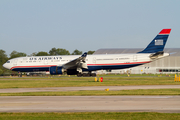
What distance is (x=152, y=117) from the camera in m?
9.95

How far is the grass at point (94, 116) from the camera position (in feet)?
32.4

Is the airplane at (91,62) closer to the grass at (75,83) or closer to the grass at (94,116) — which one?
the grass at (75,83)

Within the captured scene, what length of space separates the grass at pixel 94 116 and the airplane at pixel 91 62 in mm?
35328

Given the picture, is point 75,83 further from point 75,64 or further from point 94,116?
point 94,116

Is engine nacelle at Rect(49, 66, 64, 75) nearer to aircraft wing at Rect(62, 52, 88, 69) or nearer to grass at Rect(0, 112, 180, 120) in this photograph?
aircraft wing at Rect(62, 52, 88, 69)

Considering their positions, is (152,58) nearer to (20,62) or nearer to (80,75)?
(80,75)

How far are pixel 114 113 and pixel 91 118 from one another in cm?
133

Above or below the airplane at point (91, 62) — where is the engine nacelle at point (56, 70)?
below

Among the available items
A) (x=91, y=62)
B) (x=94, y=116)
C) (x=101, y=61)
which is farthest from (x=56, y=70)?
(x=94, y=116)

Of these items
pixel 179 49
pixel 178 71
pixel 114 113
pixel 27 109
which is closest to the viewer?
pixel 114 113

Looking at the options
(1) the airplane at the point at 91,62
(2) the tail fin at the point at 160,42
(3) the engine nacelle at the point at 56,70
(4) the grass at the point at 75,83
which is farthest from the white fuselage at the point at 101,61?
(4) the grass at the point at 75,83

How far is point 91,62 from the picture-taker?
49312 mm

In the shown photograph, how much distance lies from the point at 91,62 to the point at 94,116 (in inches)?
1540

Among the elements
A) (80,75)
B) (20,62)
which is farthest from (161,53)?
(20,62)
